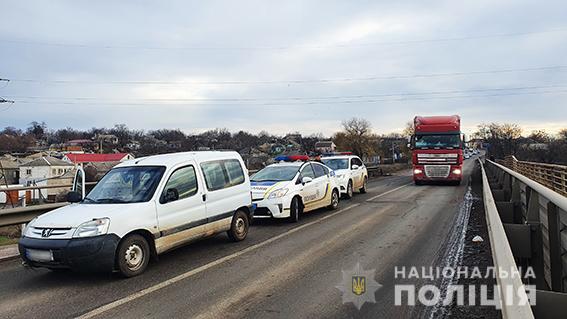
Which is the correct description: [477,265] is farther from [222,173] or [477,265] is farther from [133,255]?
[133,255]

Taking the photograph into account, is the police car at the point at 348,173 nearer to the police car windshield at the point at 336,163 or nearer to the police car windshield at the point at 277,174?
the police car windshield at the point at 336,163

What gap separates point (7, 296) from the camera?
5.42m

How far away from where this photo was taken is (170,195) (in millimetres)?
6730

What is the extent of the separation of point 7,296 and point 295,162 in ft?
27.4

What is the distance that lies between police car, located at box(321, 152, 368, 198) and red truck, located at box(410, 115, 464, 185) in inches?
218

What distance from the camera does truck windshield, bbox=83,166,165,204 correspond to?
6570 millimetres

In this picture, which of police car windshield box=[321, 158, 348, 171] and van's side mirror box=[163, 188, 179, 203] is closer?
van's side mirror box=[163, 188, 179, 203]

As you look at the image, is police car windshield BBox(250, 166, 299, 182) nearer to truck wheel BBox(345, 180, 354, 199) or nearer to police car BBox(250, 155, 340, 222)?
police car BBox(250, 155, 340, 222)

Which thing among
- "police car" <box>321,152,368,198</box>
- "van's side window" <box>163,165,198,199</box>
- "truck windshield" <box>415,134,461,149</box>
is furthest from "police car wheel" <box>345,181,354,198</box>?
"van's side window" <box>163,165,198,199</box>

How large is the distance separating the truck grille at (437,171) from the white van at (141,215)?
53.5ft

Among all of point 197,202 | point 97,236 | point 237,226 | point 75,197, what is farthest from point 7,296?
point 237,226

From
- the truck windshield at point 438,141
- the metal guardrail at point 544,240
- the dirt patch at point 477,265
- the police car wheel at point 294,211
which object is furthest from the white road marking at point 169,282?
the truck windshield at point 438,141

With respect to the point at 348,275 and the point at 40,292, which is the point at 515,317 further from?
the point at 40,292

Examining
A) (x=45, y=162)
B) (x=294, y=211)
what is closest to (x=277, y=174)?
(x=294, y=211)
